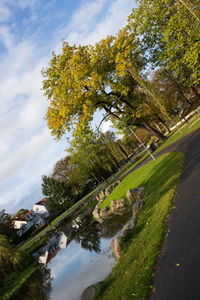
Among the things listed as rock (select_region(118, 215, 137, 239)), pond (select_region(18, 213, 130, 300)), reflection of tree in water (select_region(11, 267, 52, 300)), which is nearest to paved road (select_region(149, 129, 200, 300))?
rock (select_region(118, 215, 137, 239))

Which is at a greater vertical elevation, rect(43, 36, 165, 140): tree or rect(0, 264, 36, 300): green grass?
rect(43, 36, 165, 140): tree

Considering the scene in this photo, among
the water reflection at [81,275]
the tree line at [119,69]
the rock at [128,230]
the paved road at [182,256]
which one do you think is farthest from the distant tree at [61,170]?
the paved road at [182,256]

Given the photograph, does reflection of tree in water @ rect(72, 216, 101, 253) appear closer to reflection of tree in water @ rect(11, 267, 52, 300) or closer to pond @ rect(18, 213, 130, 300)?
pond @ rect(18, 213, 130, 300)

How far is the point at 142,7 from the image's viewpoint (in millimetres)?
17688

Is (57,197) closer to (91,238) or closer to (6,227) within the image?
(6,227)

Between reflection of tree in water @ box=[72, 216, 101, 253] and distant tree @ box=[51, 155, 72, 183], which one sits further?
distant tree @ box=[51, 155, 72, 183]

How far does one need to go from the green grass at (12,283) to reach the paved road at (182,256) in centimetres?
1499

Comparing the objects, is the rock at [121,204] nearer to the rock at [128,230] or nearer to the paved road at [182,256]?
the rock at [128,230]

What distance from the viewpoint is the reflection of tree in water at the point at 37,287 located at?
463 inches

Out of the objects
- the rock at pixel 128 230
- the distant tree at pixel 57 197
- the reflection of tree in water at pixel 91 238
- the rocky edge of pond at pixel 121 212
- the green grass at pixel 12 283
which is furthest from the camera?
the distant tree at pixel 57 197

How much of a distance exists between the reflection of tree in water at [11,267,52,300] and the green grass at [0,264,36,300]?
715 millimetres

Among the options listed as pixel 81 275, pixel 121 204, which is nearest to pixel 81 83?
pixel 121 204

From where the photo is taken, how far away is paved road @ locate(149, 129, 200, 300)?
152 inches

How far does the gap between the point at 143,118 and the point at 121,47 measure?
947cm
